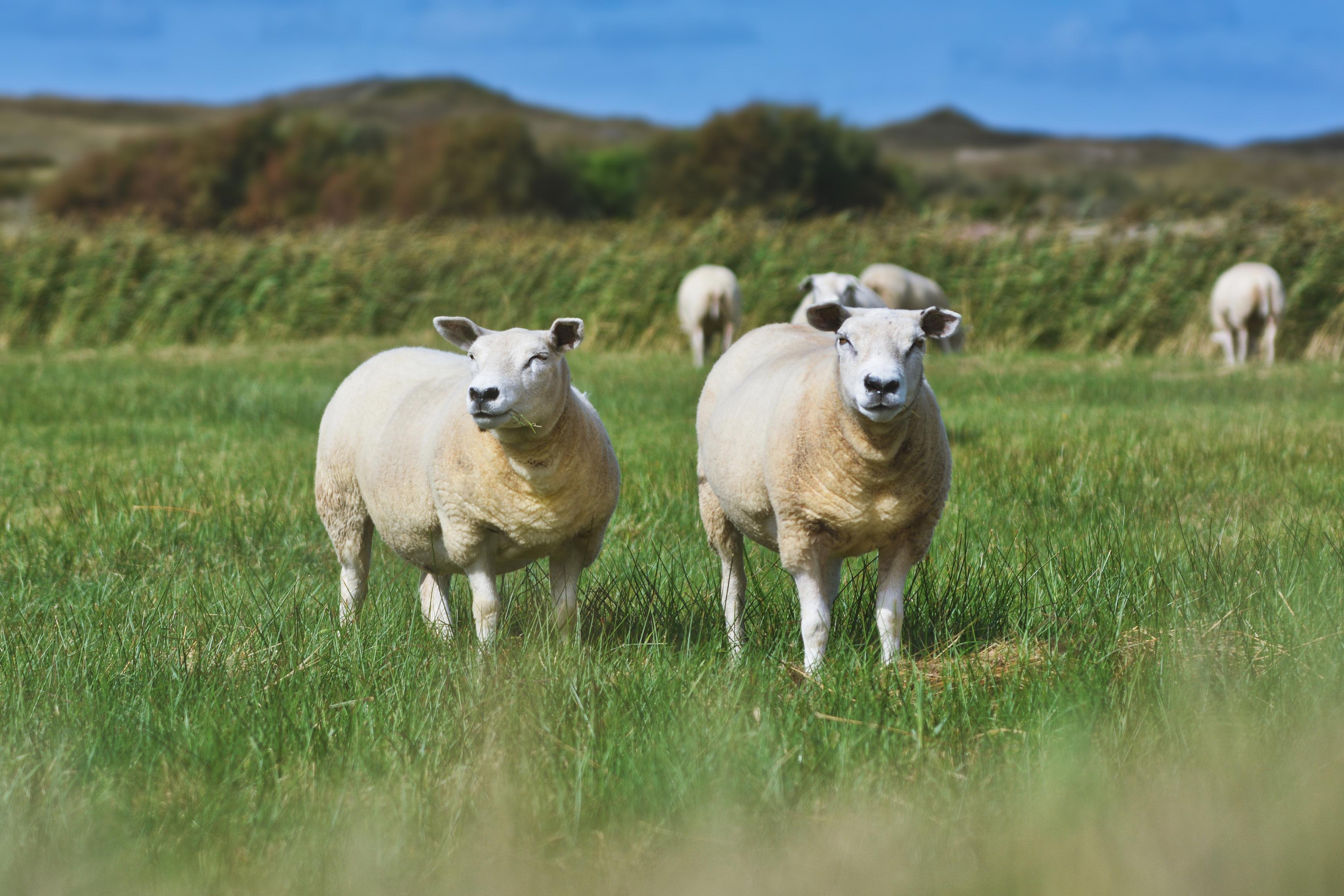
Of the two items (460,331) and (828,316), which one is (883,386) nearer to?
(828,316)

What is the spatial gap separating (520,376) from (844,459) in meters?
0.80

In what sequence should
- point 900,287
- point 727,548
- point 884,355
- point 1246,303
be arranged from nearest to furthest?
point 884,355
point 727,548
point 900,287
point 1246,303

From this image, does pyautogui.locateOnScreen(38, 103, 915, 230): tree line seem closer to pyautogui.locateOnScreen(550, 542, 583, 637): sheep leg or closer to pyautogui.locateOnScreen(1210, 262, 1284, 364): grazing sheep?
pyautogui.locateOnScreen(1210, 262, 1284, 364): grazing sheep

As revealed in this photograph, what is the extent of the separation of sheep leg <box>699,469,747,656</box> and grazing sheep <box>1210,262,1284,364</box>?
1136 cm

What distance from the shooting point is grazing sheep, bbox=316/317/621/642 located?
10.5 ft

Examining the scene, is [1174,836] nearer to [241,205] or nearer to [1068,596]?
[1068,596]

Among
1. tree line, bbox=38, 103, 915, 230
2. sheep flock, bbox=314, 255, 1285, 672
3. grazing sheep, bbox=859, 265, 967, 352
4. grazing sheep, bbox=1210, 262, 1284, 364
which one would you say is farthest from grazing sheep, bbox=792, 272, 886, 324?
tree line, bbox=38, 103, 915, 230

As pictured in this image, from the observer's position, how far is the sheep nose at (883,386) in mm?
2896

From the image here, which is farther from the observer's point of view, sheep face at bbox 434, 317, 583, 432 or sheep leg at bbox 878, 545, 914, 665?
sheep leg at bbox 878, 545, 914, 665

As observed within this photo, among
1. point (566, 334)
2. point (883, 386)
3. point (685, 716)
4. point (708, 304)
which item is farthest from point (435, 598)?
point (708, 304)

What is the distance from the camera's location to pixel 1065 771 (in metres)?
2.21

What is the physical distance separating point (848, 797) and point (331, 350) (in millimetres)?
13440

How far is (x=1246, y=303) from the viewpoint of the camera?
1394 centimetres

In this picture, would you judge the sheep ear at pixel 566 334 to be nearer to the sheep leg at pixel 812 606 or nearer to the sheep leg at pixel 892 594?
the sheep leg at pixel 812 606
